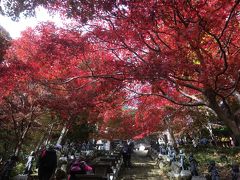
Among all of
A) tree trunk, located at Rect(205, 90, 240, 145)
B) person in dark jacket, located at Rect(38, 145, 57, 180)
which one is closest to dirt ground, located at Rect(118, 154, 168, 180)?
person in dark jacket, located at Rect(38, 145, 57, 180)

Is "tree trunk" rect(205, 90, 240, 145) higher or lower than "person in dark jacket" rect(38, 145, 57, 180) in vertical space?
higher

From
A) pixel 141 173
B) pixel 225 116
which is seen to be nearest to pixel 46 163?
pixel 225 116

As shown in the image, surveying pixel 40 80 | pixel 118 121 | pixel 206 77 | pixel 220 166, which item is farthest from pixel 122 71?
pixel 118 121

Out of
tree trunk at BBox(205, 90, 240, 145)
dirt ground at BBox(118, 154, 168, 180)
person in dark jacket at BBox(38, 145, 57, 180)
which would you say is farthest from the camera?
dirt ground at BBox(118, 154, 168, 180)

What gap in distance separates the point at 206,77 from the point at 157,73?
1.56 metres

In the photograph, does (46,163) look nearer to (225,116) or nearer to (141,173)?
(225,116)

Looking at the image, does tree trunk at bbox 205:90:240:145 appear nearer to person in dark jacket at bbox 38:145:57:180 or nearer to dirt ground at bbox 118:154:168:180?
person in dark jacket at bbox 38:145:57:180

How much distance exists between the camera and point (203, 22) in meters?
7.93

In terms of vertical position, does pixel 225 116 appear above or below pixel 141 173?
above

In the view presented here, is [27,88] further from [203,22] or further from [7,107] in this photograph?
[203,22]

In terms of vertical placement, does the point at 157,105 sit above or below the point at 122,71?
above

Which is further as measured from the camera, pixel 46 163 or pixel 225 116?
pixel 46 163

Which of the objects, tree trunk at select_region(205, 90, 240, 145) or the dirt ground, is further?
the dirt ground

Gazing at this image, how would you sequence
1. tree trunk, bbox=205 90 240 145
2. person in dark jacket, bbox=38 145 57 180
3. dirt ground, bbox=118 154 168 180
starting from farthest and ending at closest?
dirt ground, bbox=118 154 168 180, person in dark jacket, bbox=38 145 57 180, tree trunk, bbox=205 90 240 145
